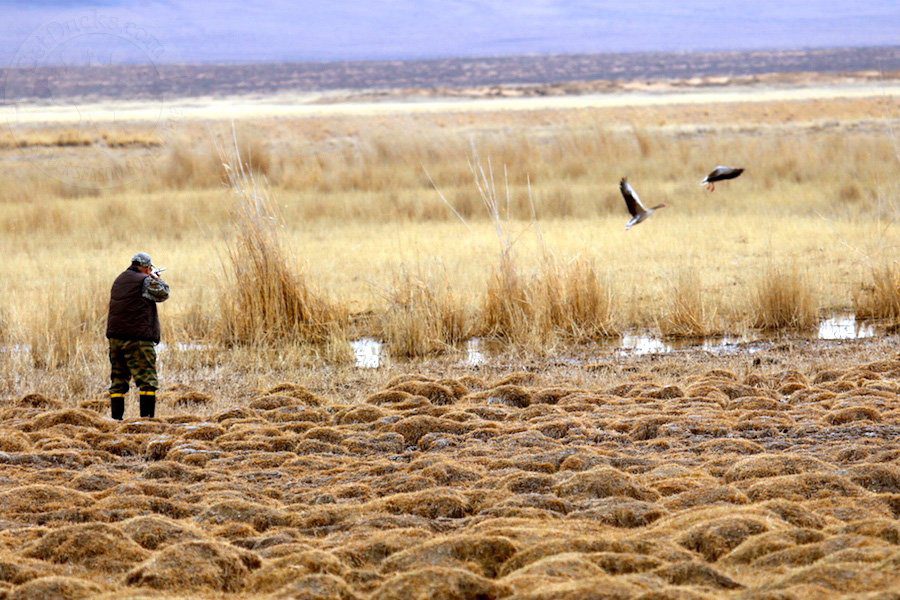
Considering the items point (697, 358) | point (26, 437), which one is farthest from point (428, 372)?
point (26, 437)

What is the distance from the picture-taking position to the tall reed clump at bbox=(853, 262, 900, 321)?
12008 millimetres

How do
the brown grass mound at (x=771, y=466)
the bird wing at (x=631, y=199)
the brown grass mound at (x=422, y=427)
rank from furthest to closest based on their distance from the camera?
the bird wing at (x=631, y=199)
the brown grass mound at (x=422, y=427)
the brown grass mound at (x=771, y=466)

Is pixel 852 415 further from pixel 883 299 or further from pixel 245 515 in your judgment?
pixel 883 299

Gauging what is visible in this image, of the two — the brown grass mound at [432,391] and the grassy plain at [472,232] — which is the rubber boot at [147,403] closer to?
the brown grass mound at [432,391]

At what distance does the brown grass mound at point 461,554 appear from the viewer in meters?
4.88

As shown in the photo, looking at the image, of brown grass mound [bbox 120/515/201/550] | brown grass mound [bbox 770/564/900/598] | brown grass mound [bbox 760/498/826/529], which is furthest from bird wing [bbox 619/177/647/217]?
brown grass mound [bbox 770/564/900/598]

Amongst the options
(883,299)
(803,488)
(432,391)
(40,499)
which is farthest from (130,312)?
(883,299)

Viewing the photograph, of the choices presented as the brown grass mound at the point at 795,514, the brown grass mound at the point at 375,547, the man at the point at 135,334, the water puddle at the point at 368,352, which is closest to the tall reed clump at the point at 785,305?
the water puddle at the point at 368,352

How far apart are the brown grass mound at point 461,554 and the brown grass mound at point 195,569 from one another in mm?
583

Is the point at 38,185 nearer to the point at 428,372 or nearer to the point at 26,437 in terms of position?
the point at 428,372

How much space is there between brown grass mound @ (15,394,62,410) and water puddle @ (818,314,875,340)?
665 cm

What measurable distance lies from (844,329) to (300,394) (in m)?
5.65

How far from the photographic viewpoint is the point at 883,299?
12.1m

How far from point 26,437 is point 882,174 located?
1703 centimetres
